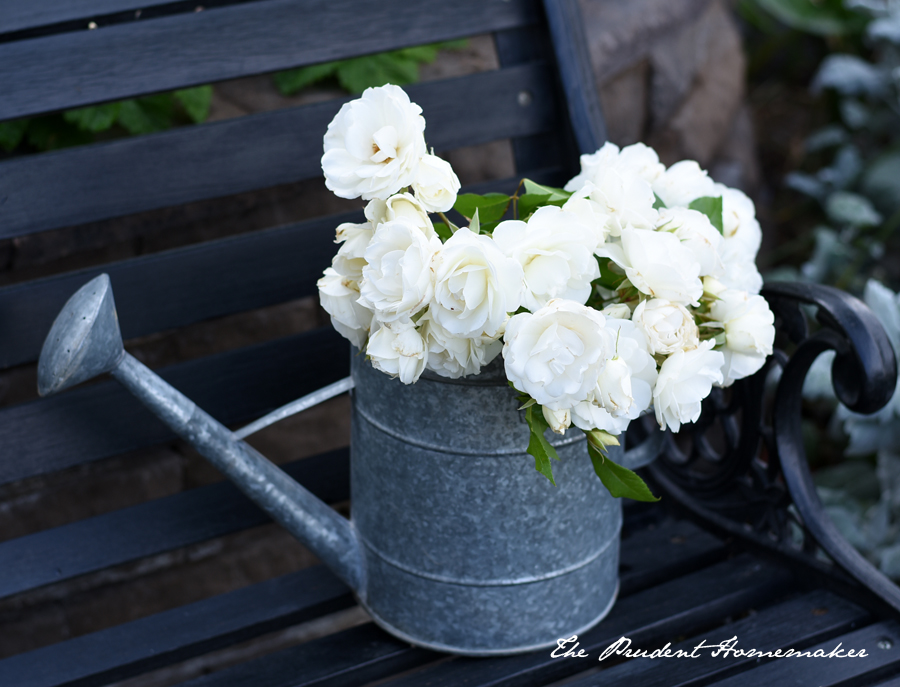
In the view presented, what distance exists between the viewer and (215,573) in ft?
5.49

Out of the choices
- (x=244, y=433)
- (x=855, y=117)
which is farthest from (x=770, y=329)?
(x=855, y=117)

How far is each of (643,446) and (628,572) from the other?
226 millimetres

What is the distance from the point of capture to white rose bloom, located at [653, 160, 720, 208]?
98 cm

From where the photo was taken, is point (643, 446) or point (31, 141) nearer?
point (643, 446)

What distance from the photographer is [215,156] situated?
3.92 ft

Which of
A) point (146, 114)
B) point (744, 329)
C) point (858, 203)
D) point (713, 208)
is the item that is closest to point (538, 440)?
point (744, 329)

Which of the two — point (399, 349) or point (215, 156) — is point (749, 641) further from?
point (215, 156)

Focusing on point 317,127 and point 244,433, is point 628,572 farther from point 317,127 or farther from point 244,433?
point 317,127

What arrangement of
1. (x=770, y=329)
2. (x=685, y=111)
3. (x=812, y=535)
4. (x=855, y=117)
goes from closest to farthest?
1. (x=770, y=329)
2. (x=812, y=535)
3. (x=685, y=111)
4. (x=855, y=117)

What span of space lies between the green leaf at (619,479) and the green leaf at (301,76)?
3.04 ft

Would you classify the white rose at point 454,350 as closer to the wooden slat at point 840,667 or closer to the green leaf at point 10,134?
the wooden slat at point 840,667

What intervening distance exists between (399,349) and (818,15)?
252cm

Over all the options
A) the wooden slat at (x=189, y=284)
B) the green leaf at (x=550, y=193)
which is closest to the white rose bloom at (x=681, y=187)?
the green leaf at (x=550, y=193)

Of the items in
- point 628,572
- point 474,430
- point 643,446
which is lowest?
point 628,572
